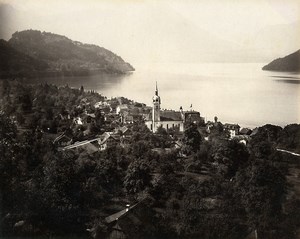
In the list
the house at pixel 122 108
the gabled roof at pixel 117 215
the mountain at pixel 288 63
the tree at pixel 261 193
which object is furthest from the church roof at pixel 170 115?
the mountain at pixel 288 63

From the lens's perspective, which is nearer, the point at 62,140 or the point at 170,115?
the point at 62,140

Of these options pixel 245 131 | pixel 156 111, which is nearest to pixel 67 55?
pixel 156 111

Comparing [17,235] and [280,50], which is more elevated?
[280,50]

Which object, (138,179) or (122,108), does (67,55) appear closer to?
(122,108)

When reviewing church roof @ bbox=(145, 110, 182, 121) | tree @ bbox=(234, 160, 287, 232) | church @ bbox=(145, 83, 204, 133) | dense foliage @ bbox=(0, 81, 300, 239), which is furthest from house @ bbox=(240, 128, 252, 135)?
church roof @ bbox=(145, 110, 182, 121)

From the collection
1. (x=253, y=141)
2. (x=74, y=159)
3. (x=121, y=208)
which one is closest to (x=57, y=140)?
(x=74, y=159)

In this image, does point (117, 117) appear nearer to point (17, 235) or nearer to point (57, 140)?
point (57, 140)
